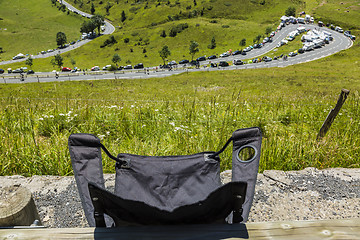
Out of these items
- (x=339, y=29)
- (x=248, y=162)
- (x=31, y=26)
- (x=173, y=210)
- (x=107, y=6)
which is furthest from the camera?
(x=107, y=6)

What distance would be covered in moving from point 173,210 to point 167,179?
0.93 meters

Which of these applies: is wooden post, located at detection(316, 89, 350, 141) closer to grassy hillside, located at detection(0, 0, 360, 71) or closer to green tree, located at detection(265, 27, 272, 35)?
grassy hillside, located at detection(0, 0, 360, 71)

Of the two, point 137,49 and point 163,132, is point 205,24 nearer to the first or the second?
point 137,49

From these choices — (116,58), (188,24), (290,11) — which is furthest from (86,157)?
(290,11)

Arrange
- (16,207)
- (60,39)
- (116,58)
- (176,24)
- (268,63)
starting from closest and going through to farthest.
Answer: (16,207) → (268,63) → (116,58) → (60,39) → (176,24)

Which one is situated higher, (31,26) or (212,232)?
(212,232)

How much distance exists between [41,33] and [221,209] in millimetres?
143287

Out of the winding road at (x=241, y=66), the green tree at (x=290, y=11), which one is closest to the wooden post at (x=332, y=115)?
the winding road at (x=241, y=66)

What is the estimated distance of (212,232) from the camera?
1.39 meters

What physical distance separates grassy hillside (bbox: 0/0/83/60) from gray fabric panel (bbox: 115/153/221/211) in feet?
391

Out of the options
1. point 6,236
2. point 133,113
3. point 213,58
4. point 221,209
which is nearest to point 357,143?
point 221,209

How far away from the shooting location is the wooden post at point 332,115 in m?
4.76

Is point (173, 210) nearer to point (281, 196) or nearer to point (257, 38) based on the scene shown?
point (281, 196)

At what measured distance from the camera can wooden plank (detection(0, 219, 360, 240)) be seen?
1.38 m
